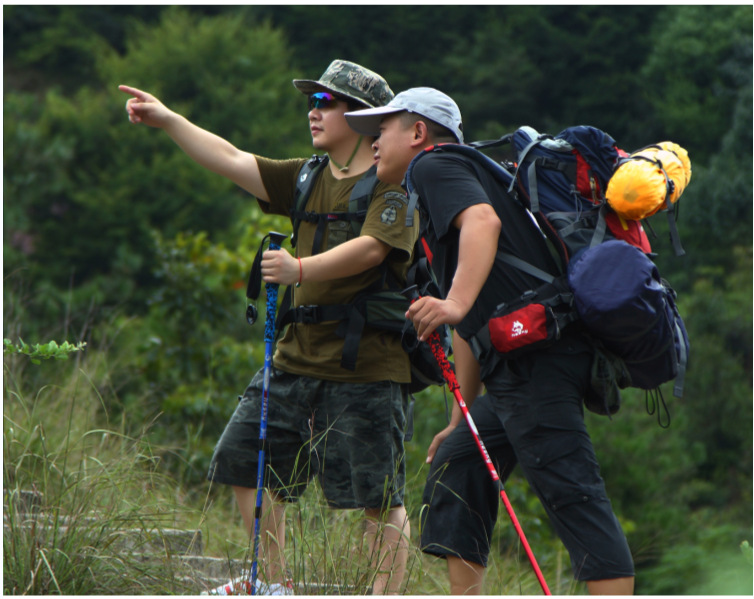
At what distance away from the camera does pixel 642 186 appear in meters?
2.44

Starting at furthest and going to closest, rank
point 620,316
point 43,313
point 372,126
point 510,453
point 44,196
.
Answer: point 44,196, point 43,313, point 372,126, point 510,453, point 620,316

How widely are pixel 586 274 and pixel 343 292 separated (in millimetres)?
981

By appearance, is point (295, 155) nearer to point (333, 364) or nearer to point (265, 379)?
point (333, 364)

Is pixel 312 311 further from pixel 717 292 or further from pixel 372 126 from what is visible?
pixel 717 292

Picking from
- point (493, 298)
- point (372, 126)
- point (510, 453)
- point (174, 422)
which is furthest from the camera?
point (174, 422)

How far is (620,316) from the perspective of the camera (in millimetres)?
2381

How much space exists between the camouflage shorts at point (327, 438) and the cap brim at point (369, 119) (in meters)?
0.86

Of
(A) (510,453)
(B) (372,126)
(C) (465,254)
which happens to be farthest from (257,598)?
(B) (372,126)

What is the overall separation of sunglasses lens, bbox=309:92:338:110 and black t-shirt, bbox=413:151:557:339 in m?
0.77

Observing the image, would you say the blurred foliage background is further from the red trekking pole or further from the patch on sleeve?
the patch on sleeve

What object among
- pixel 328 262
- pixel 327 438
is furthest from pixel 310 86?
pixel 327 438

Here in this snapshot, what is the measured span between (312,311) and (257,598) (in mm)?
1039

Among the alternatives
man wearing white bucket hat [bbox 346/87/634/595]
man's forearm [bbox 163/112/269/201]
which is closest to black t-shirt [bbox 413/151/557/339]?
man wearing white bucket hat [bbox 346/87/634/595]

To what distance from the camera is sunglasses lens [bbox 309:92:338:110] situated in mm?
3266
